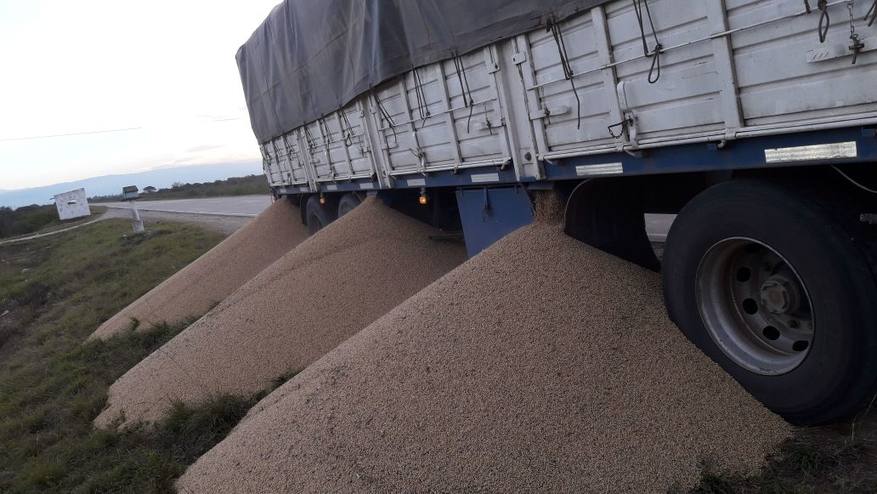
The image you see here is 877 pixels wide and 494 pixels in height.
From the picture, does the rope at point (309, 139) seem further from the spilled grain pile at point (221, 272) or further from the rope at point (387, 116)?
the rope at point (387, 116)

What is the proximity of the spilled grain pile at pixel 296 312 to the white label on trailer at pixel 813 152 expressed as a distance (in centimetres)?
428

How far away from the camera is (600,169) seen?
427 centimetres

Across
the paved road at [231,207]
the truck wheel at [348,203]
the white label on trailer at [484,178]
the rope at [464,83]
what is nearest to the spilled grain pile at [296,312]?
the truck wheel at [348,203]

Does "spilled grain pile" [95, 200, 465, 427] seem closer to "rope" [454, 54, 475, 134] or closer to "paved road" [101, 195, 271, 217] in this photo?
"rope" [454, 54, 475, 134]

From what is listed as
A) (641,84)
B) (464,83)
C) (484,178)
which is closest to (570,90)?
(641,84)

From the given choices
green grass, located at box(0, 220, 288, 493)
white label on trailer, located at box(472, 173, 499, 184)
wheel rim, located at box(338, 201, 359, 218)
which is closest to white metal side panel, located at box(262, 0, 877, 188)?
white label on trailer, located at box(472, 173, 499, 184)

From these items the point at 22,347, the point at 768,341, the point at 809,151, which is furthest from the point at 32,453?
the point at 22,347

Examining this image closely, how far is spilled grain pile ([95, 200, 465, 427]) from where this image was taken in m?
6.43

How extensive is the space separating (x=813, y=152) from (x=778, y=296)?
0.77 m

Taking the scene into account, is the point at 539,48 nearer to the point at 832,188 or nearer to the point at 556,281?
the point at 556,281

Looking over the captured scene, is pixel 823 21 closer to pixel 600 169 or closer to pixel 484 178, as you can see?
pixel 600 169

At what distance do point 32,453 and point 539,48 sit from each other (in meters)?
5.99

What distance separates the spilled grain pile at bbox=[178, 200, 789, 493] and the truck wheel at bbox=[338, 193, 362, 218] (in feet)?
16.4

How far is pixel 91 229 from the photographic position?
39.7 meters
